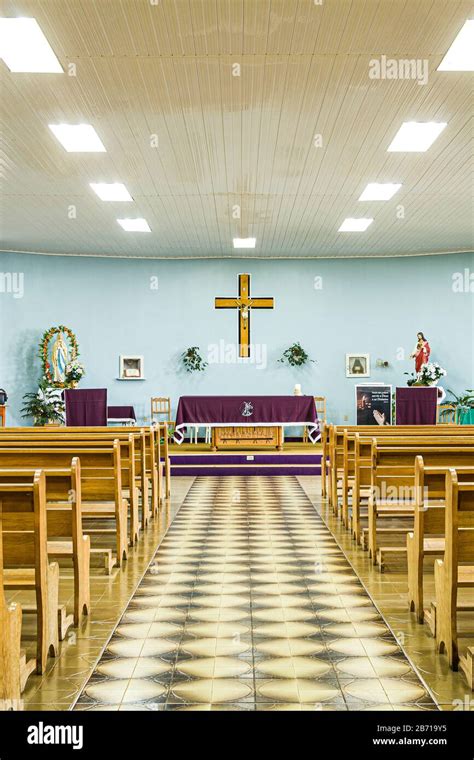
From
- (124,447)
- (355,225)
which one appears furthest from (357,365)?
(124,447)

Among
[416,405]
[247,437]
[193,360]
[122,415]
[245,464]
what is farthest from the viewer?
[193,360]

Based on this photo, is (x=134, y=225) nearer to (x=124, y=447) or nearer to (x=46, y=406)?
(x=46, y=406)

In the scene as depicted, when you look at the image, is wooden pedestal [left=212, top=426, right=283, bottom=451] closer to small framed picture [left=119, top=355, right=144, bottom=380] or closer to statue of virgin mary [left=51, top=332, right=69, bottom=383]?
small framed picture [left=119, top=355, right=144, bottom=380]

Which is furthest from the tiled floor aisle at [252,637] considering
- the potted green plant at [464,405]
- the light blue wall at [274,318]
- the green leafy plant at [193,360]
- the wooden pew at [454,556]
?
the light blue wall at [274,318]

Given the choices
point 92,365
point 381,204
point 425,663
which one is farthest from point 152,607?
point 92,365

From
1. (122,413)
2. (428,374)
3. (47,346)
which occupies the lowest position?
(122,413)

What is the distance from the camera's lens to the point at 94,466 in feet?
19.0

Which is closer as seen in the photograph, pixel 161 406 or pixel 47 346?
pixel 47 346

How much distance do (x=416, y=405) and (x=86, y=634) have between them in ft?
25.5

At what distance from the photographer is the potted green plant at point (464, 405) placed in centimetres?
1499

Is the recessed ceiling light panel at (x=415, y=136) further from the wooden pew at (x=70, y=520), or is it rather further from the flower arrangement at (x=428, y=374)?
the wooden pew at (x=70, y=520)

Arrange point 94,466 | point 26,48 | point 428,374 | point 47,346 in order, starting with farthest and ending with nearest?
point 47,346 < point 428,374 < point 26,48 < point 94,466

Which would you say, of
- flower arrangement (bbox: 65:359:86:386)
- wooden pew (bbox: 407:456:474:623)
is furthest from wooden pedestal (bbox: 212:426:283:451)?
wooden pew (bbox: 407:456:474:623)
